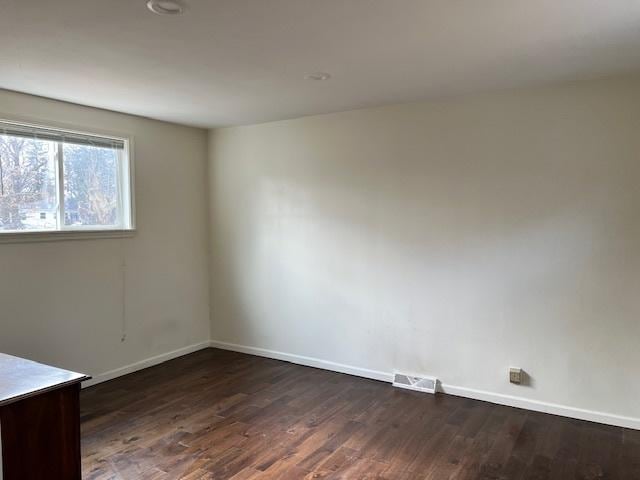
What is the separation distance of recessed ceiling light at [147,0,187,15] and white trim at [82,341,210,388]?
10.2ft

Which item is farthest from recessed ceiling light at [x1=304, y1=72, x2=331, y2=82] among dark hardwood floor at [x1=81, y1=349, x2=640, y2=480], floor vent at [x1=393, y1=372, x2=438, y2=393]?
floor vent at [x1=393, y1=372, x2=438, y2=393]

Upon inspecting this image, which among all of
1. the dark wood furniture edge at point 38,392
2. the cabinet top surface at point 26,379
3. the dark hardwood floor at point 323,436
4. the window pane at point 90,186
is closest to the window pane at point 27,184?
the window pane at point 90,186

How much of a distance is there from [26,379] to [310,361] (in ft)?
9.19

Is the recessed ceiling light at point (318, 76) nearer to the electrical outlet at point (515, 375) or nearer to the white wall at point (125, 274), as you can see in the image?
the white wall at point (125, 274)

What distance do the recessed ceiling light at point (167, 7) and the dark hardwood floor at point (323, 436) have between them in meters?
2.37

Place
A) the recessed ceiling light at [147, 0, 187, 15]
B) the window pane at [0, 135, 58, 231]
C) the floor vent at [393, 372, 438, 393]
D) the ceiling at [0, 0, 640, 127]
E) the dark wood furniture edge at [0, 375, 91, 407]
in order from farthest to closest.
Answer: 1. the floor vent at [393, 372, 438, 393]
2. the window pane at [0, 135, 58, 231]
3. the ceiling at [0, 0, 640, 127]
4. the recessed ceiling light at [147, 0, 187, 15]
5. the dark wood furniture edge at [0, 375, 91, 407]

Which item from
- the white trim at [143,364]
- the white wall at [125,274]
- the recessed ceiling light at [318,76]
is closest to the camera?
the recessed ceiling light at [318,76]

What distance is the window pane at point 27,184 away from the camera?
3312 mm

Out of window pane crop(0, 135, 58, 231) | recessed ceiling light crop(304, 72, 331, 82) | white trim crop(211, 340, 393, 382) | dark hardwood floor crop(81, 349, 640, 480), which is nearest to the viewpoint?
dark hardwood floor crop(81, 349, 640, 480)

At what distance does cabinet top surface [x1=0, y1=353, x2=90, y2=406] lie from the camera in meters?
1.76

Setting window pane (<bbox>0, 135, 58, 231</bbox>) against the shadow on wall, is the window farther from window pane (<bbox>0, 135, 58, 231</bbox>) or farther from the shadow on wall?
the shadow on wall

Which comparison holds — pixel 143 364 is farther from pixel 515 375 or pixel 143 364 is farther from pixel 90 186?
pixel 515 375

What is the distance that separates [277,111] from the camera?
4043 mm

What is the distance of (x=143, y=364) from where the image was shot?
170 inches
